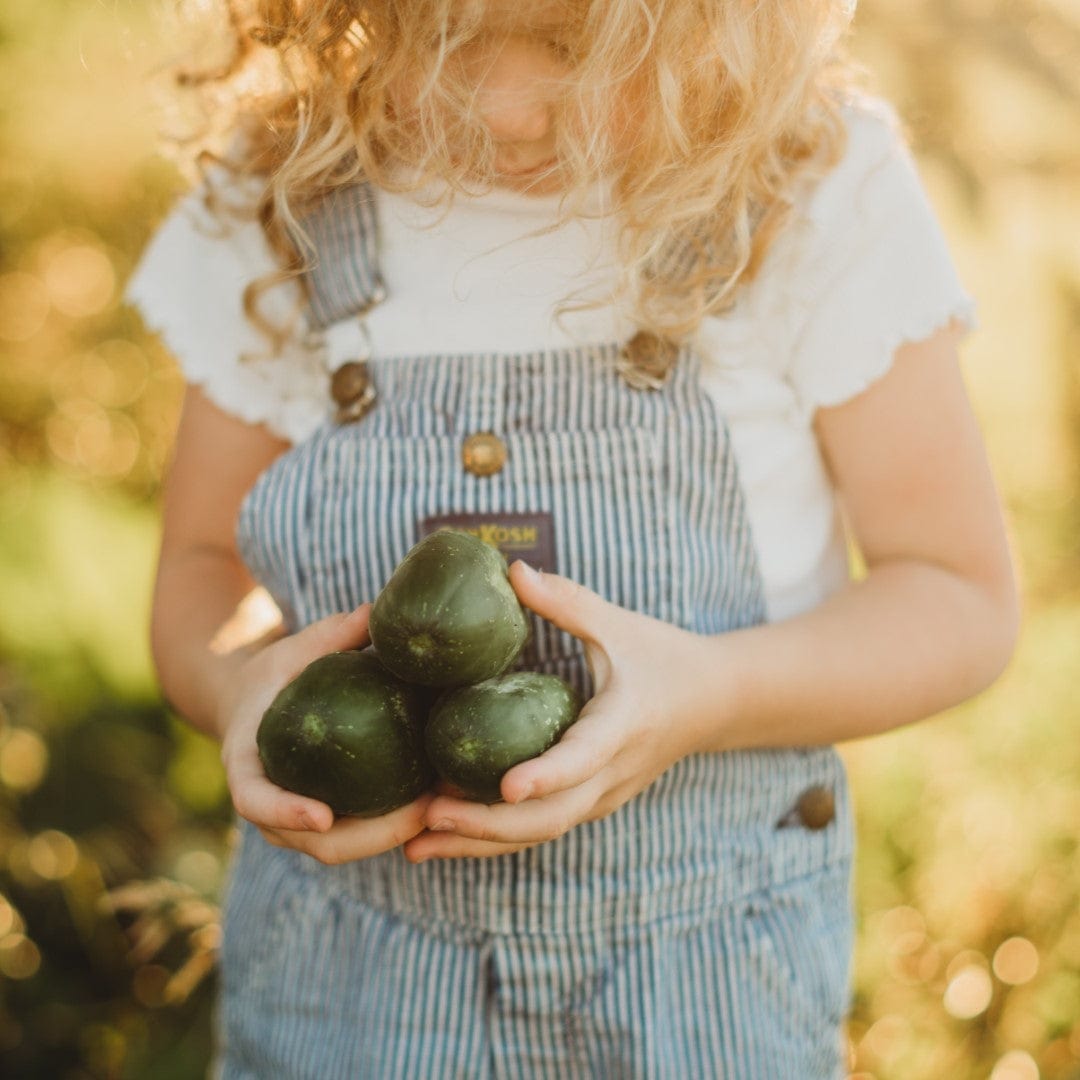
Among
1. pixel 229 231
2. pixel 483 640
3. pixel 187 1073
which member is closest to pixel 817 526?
pixel 483 640

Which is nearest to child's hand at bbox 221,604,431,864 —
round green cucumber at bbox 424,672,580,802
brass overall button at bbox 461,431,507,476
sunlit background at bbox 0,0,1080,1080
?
round green cucumber at bbox 424,672,580,802

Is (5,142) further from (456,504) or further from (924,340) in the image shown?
(924,340)

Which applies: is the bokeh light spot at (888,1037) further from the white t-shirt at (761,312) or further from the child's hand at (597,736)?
the child's hand at (597,736)

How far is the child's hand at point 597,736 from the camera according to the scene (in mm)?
953

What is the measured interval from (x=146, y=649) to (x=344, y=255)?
1699mm

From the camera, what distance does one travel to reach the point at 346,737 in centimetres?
94

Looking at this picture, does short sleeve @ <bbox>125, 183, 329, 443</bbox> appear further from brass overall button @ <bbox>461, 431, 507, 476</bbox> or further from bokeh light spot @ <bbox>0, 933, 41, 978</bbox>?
bokeh light spot @ <bbox>0, 933, 41, 978</bbox>

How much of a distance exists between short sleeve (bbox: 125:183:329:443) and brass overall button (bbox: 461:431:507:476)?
26cm

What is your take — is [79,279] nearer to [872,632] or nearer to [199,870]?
[199,870]

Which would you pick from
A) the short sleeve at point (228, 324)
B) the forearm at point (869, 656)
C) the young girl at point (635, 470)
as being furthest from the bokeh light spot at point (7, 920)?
the forearm at point (869, 656)

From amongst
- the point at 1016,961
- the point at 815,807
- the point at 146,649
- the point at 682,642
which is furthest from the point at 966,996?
the point at 146,649

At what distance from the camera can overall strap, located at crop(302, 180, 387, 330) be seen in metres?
1.28

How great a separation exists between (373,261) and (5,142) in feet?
7.99

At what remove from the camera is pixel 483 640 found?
3.09 ft
